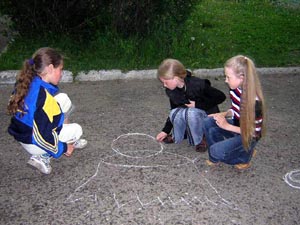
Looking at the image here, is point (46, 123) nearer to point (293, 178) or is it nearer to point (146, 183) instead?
point (146, 183)

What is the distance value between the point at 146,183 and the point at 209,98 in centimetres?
106

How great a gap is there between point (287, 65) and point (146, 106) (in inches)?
111

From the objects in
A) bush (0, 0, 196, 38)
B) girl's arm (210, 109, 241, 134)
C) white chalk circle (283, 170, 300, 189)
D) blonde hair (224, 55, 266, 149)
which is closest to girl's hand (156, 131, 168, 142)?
girl's arm (210, 109, 241, 134)

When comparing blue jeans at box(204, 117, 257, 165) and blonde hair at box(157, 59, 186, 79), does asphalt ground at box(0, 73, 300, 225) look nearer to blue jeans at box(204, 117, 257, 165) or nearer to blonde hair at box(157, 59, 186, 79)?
blue jeans at box(204, 117, 257, 165)

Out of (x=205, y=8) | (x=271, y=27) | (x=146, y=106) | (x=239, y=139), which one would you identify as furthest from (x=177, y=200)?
(x=205, y=8)

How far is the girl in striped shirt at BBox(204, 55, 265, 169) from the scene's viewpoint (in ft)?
10.6

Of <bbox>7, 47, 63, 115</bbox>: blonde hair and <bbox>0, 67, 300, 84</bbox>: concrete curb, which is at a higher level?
<bbox>7, 47, 63, 115</bbox>: blonde hair

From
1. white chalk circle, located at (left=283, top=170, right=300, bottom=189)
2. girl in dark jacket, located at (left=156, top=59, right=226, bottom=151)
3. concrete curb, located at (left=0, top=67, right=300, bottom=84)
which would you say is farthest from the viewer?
concrete curb, located at (left=0, top=67, right=300, bottom=84)

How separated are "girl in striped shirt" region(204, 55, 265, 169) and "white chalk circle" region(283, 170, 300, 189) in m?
0.35

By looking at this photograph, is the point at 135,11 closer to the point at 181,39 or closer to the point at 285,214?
the point at 181,39

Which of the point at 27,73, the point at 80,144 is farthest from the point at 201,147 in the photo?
the point at 27,73

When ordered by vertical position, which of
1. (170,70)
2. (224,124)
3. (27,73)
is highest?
(27,73)

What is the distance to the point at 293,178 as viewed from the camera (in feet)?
11.3

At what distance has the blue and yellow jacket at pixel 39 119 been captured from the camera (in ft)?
10.6
